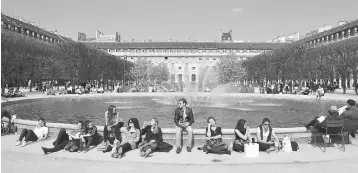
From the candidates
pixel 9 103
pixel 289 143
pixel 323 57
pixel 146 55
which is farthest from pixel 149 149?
pixel 146 55

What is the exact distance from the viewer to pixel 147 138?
9.41m

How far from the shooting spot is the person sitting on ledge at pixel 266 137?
9.15 meters

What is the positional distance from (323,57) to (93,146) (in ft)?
179

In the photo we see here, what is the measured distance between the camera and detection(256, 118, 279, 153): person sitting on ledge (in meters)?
9.15

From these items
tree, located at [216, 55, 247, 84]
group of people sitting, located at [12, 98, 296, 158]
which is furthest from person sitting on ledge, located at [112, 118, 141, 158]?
tree, located at [216, 55, 247, 84]

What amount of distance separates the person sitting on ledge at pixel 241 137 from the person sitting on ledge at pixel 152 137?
2.29 metres

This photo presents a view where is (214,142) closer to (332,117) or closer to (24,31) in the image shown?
(332,117)

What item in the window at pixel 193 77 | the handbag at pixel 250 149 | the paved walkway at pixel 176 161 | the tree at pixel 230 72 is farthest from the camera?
the window at pixel 193 77

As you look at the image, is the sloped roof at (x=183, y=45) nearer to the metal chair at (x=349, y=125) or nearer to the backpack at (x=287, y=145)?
the metal chair at (x=349, y=125)

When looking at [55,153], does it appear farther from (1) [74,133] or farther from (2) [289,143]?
(2) [289,143]

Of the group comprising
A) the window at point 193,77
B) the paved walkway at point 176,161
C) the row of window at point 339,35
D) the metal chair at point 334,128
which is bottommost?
the paved walkway at point 176,161

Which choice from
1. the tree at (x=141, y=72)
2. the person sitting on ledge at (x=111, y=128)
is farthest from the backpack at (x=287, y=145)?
A: the tree at (x=141, y=72)

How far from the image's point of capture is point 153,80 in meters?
97.4

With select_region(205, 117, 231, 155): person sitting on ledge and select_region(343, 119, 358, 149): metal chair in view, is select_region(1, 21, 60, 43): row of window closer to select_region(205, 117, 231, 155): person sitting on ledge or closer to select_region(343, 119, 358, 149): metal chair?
select_region(205, 117, 231, 155): person sitting on ledge
